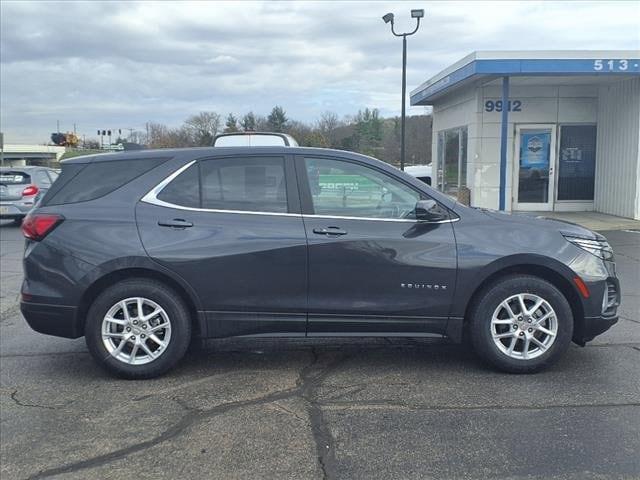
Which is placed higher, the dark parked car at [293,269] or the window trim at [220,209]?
the window trim at [220,209]

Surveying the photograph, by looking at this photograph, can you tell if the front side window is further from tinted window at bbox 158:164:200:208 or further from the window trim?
tinted window at bbox 158:164:200:208

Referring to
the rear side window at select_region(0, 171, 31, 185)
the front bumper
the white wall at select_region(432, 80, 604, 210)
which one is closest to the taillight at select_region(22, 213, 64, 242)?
the front bumper

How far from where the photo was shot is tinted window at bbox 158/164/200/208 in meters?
4.78

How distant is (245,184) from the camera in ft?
15.9

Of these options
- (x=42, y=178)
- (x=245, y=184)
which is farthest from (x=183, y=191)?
(x=42, y=178)

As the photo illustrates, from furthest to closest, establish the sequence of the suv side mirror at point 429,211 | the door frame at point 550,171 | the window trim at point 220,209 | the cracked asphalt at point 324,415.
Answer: the door frame at point 550,171 → the window trim at point 220,209 → the suv side mirror at point 429,211 → the cracked asphalt at point 324,415

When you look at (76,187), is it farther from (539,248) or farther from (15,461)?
(539,248)

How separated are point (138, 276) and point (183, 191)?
28.5 inches

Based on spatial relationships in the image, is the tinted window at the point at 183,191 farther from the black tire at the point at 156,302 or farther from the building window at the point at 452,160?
the building window at the point at 452,160

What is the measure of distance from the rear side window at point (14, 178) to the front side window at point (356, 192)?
1349 cm

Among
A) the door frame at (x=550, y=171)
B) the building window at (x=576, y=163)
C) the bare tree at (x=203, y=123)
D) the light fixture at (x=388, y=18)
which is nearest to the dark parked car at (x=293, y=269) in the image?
the door frame at (x=550, y=171)

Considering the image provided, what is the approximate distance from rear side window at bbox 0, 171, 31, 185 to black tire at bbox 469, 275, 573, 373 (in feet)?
47.3

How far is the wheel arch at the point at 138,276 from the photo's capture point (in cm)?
465

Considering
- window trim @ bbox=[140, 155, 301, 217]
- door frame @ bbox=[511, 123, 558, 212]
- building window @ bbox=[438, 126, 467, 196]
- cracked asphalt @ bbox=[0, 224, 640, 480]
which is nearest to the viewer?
cracked asphalt @ bbox=[0, 224, 640, 480]
